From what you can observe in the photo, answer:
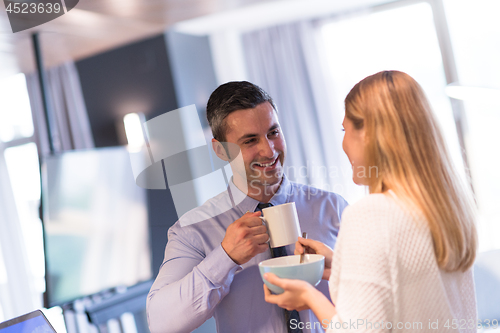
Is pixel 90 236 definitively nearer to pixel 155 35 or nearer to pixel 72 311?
pixel 72 311

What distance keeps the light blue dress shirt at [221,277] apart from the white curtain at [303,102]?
94.1 inches

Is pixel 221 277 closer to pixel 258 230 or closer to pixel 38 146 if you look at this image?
pixel 258 230

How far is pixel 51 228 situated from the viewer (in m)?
2.69

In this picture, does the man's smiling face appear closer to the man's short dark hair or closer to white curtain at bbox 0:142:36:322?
the man's short dark hair

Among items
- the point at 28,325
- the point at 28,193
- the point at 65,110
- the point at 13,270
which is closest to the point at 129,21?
the point at 65,110

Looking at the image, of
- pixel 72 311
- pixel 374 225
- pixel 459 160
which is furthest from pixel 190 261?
pixel 459 160

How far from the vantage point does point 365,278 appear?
654mm

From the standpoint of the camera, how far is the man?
1022mm

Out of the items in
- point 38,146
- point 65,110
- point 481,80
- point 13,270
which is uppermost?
point 65,110

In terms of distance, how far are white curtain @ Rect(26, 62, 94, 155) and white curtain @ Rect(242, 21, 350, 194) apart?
158cm

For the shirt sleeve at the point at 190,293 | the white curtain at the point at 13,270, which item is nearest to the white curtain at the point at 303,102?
the white curtain at the point at 13,270

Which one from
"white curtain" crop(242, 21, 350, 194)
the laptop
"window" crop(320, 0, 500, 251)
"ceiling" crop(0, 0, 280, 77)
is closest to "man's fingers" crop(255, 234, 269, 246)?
the laptop

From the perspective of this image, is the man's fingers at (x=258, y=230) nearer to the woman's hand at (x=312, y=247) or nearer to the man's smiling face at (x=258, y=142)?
the woman's hand at (x=312, y=247)

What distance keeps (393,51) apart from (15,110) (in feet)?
11.1
